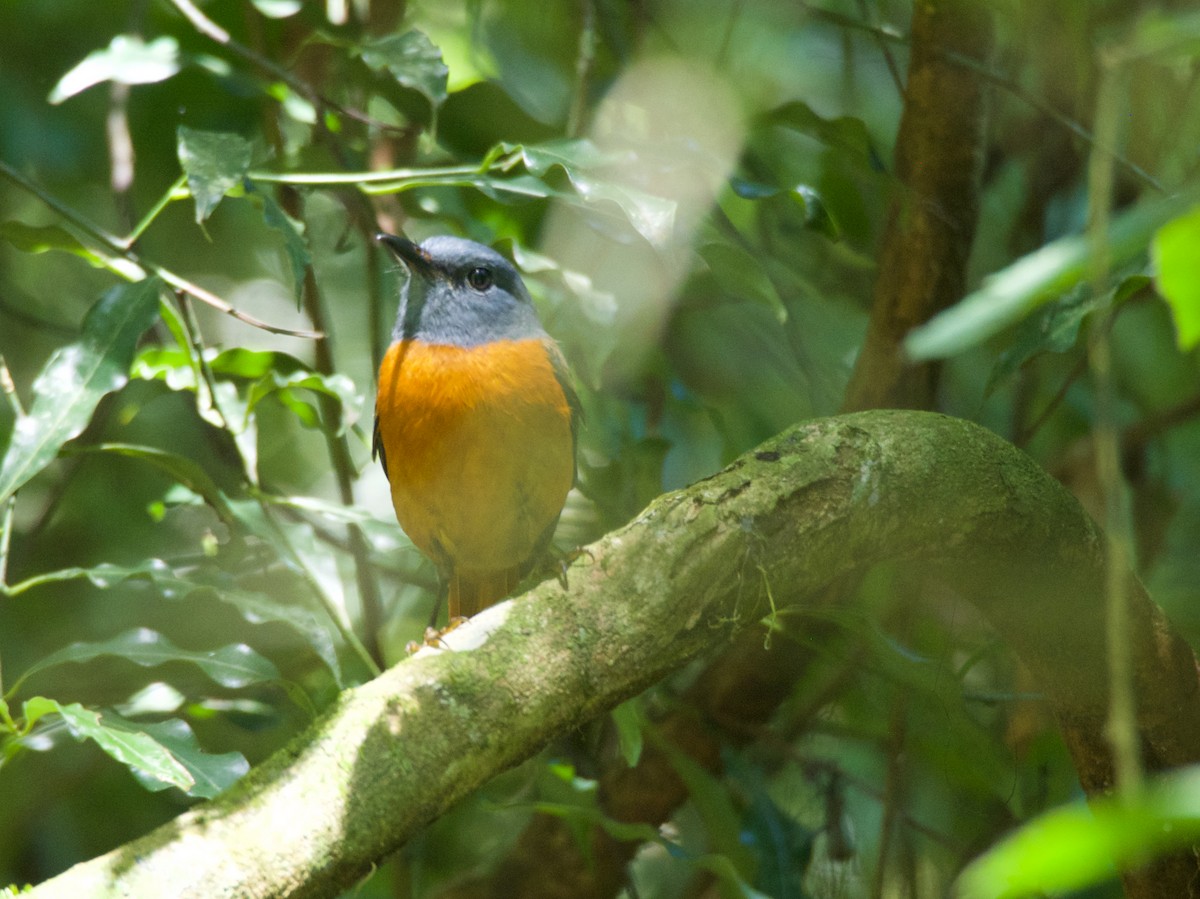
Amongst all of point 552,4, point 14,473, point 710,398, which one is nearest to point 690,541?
point 14,473

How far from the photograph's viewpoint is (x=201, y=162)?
2.54 m

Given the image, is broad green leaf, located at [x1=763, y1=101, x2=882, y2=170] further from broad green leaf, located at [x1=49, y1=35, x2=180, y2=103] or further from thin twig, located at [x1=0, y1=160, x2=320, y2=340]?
broad green leaf, located at [x1=49, y1=35, x2=180, y2=103]

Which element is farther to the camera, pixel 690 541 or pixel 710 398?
pixel 710 398

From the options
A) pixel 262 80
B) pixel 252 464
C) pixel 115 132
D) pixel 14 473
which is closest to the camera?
pixel 14 473

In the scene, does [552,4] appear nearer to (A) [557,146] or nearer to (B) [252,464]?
(A) [557,146]

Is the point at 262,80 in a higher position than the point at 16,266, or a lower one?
higher

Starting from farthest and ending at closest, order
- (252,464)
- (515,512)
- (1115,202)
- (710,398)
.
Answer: (1115,202) < (710,398) < (515,512) < (252,464)

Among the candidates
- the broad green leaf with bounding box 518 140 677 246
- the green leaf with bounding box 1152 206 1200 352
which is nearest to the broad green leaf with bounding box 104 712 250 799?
the broad green leaf with bounding box 518 140 677 246

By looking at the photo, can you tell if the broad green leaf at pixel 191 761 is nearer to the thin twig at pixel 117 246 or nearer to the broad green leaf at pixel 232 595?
the broad green leaf at pixel 232 595

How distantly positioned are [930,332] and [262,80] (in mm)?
3564

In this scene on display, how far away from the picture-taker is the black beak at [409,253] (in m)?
3.44

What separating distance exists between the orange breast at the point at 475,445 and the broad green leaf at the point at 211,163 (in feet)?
2.85

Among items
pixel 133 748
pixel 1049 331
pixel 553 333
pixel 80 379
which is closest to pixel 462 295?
pixel 553 333

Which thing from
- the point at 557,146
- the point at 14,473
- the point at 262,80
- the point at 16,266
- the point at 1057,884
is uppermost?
the point at 1057,884
